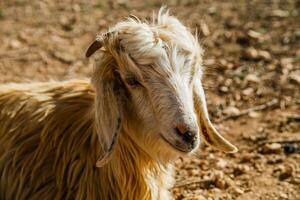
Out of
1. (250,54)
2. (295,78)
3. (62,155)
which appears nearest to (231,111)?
(295,78)

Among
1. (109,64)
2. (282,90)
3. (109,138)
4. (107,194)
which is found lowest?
(282,90)

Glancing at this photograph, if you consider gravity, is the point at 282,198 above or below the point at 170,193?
below

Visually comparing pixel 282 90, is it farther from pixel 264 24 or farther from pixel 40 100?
pixel 40 100

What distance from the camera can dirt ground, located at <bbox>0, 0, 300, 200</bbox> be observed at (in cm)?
539

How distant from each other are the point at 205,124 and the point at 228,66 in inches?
113

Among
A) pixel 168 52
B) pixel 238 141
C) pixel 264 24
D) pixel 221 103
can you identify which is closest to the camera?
pixel 168 52

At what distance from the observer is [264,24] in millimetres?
8281

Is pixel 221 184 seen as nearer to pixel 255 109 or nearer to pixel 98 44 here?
pixel 255 109

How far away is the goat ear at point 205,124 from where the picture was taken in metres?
4.44

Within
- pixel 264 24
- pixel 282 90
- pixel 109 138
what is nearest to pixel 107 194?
pixel 109 138

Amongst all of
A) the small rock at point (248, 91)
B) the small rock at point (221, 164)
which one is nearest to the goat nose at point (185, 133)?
the small rock at point (221, 164)

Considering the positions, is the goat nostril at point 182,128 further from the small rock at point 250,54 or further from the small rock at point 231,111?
the small rock at point 250,54

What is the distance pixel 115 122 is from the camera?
4121 mm

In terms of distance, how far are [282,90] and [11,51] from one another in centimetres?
320
